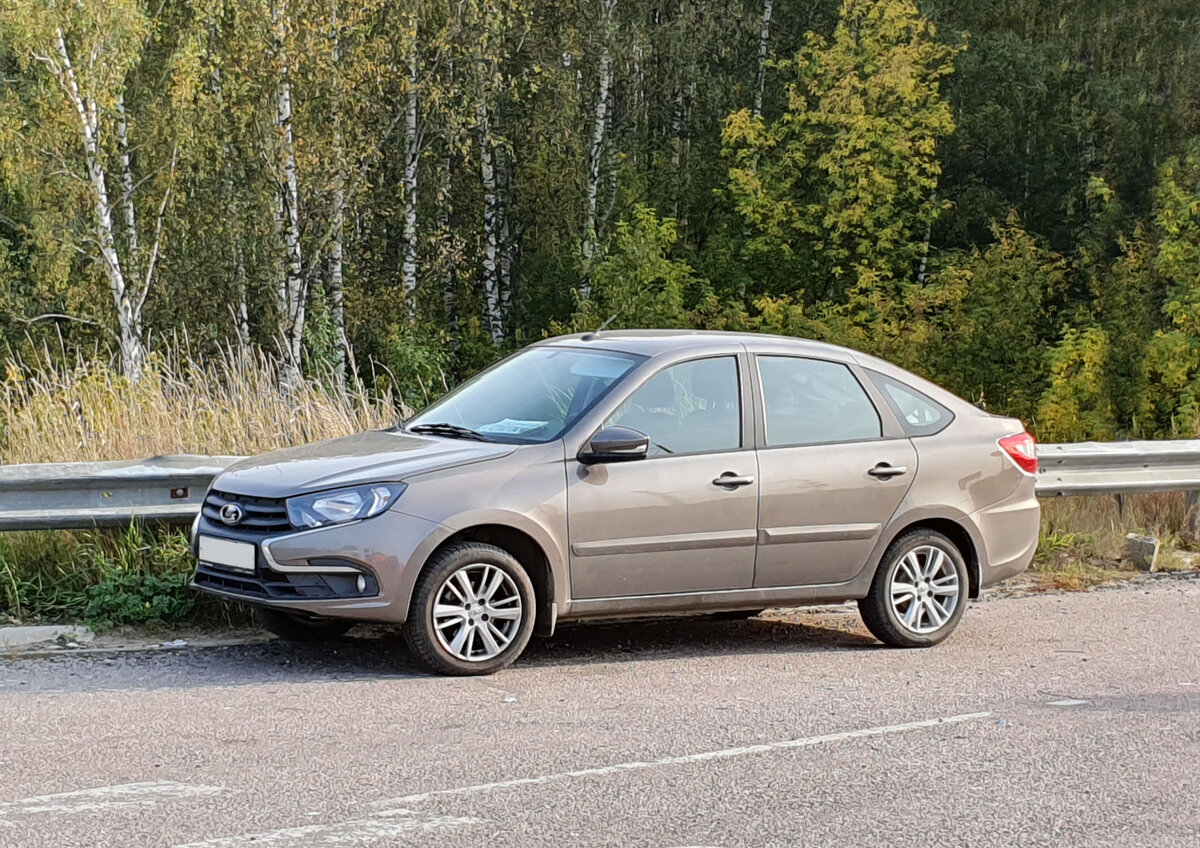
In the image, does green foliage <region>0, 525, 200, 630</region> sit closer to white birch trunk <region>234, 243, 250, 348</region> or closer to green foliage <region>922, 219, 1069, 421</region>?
white birch trunk <region>234, 243, 250, 348</region>

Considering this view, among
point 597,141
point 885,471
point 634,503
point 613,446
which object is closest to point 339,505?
point 613,446

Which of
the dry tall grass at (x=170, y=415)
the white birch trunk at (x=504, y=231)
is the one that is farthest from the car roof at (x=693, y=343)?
the white birch trunk at (x=504, y=231)

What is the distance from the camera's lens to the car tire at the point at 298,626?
26.7 ft

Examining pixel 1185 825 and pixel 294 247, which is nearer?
pixel 1185 825

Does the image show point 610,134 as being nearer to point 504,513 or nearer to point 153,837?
point 504,513

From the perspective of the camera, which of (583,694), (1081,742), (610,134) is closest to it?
(1081,742)

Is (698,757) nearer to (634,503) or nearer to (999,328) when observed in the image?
(634,503)

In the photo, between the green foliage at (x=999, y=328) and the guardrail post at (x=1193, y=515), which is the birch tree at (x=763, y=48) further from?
the guardrail post at (x=1193, y=515)

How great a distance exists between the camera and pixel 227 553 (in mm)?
7566

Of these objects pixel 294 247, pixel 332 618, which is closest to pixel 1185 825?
pixel 332 618

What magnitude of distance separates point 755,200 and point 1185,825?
3517cm

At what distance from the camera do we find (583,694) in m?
7.27

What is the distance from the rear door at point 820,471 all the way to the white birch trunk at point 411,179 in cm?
2583

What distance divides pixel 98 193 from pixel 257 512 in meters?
27.0
